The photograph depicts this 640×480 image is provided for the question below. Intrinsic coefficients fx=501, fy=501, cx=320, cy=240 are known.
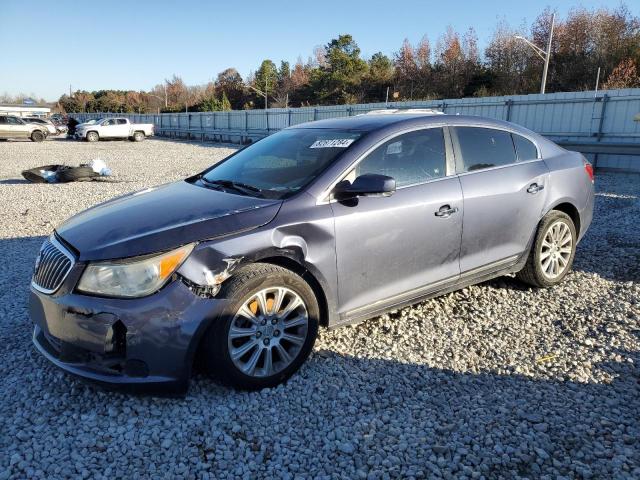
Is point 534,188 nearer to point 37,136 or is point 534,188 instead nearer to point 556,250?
point 556,250

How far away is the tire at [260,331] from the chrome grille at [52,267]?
3.08 feet

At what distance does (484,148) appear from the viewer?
4312mm

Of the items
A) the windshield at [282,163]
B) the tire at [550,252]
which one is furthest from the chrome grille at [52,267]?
the tire at [550,252]

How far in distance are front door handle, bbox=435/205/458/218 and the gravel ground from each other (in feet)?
3.05

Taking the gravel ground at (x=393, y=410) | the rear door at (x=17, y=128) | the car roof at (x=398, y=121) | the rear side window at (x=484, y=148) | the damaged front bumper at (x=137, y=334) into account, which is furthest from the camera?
the rear door at (x=17, y=128)

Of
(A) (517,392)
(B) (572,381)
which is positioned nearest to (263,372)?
(A) (517,392)

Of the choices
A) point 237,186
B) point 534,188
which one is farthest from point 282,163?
point 534,188

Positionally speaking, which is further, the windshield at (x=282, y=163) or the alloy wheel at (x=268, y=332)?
the windshield at (x=282, y=163)

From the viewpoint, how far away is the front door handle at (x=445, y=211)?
3785mm

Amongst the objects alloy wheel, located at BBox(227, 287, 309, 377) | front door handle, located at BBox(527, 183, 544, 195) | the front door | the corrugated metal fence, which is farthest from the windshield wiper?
the corrugated metal fence

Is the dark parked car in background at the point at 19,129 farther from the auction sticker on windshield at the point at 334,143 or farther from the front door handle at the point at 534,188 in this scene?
the front door handle at the point at 534,188

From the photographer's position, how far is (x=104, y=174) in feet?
44.3

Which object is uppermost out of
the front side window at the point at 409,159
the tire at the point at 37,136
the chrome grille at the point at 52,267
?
the front side window at the point at 409,159

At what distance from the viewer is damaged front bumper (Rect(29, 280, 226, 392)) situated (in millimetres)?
2764
